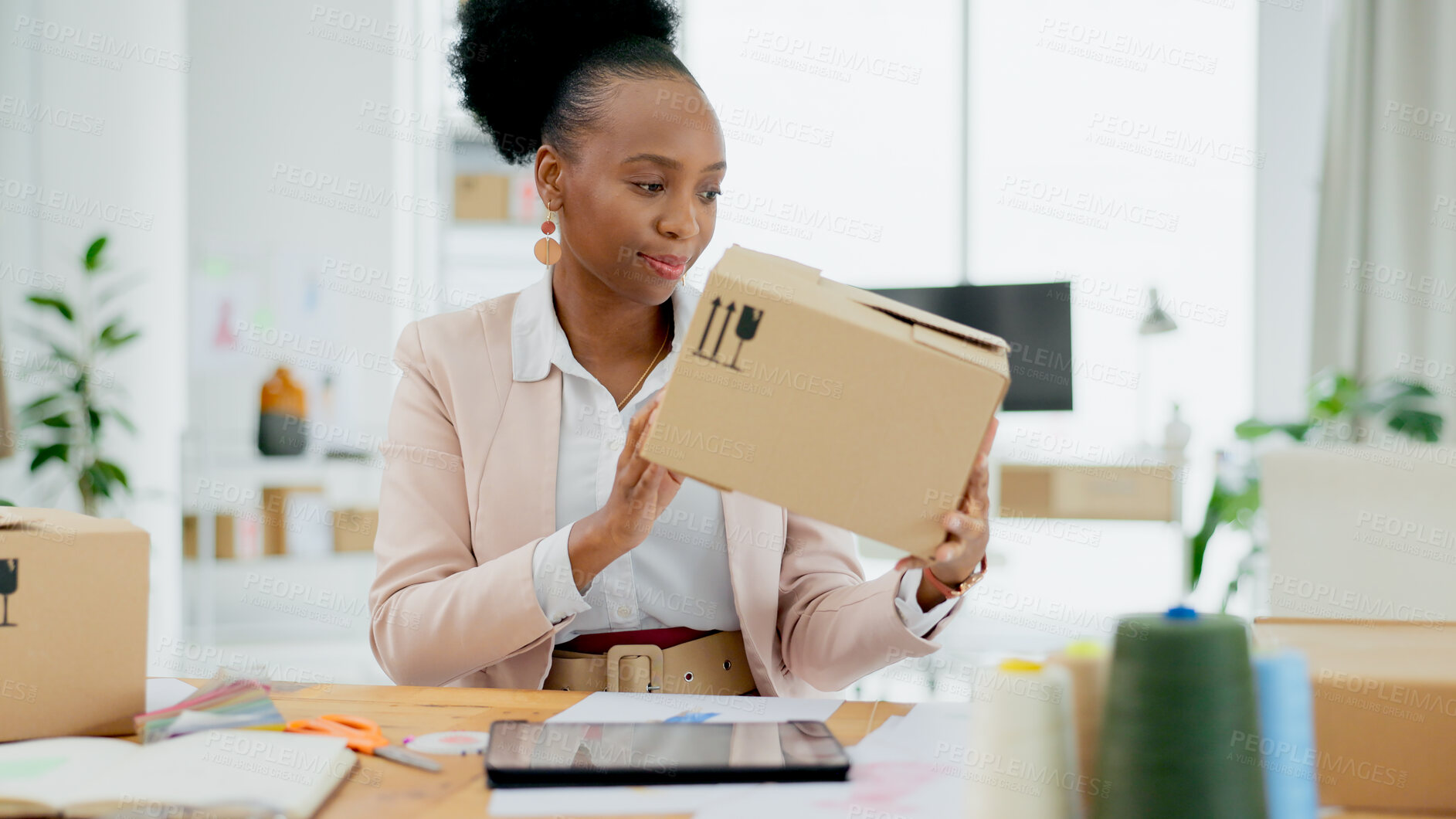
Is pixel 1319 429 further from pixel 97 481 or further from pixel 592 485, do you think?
pixel 97 481

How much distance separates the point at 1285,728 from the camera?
0.51 m

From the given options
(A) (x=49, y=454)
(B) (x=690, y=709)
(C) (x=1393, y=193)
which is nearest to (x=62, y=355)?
(A) (x=49, y=454)

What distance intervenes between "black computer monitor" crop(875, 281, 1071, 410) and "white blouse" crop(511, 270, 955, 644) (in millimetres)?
A: 1456

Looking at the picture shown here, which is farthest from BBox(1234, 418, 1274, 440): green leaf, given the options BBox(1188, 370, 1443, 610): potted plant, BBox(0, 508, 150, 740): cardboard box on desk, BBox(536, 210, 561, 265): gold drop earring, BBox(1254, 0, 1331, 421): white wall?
BBox(0, 508, 150, 740): cardboard box on desk

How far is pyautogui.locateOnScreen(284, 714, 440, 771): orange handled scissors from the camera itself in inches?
29.1

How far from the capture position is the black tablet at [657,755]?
70 centimetres

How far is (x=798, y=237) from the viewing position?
3717 mm

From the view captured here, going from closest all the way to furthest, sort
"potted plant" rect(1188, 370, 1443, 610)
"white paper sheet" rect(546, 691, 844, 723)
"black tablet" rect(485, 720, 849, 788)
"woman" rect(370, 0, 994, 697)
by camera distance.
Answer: "black tablet" rect(485, 720, 849, 788) < "white paper sheet" rect(546, 691, 844, 723) < "woman" rect(370, 0, 994, 697) < "potted plant" rect(1188, 370, 1443, 610)

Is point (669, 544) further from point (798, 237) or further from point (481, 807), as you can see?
point (798, 237)

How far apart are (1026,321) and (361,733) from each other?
6.94 feet

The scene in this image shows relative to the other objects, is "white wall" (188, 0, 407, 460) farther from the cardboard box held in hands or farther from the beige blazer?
the cardboard box held in hands

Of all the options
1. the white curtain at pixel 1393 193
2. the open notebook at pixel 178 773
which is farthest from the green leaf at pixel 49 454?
the white curtain at pixel 1393 193

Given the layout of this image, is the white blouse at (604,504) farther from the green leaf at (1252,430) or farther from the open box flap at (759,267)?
the green leaf at (1252,430)

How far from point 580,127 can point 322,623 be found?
3047mm
